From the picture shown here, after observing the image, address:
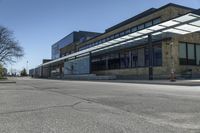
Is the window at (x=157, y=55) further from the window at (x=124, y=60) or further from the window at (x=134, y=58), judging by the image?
the window at (x=124, y=60)

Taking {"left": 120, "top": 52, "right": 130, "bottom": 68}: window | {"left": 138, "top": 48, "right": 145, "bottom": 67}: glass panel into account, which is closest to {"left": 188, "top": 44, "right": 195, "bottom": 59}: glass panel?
{"left": 138, "top": 48, "right": 145, "bottom": 67}: glass panel

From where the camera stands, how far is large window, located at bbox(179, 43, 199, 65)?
116ft

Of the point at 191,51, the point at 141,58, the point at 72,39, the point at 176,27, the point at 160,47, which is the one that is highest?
the point at 72,39

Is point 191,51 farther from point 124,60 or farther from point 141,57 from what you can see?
point 124,60

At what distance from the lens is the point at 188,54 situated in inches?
Result: 1427

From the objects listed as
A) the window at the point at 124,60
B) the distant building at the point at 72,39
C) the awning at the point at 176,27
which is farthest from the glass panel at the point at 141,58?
the distant building at the point at 72,39

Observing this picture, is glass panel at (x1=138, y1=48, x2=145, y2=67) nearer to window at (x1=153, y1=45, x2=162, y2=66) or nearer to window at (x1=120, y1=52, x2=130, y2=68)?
window at (x1=153, y1=45, x2=162, y2=66)

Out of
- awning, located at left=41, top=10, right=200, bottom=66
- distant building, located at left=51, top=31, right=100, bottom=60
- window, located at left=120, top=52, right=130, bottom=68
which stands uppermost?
distant building, located at left=51, top=31, right=100, bottom=60

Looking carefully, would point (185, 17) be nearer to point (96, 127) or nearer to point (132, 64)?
point (132, 64)

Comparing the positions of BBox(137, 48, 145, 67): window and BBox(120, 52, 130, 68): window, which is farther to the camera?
BBox(120, 52, 130, 68): window

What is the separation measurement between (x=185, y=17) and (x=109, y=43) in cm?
1899

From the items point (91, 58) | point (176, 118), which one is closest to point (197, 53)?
point (91, 58)

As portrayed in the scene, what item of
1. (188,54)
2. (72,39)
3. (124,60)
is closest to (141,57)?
(124,60)

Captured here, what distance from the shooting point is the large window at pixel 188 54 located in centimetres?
3541
